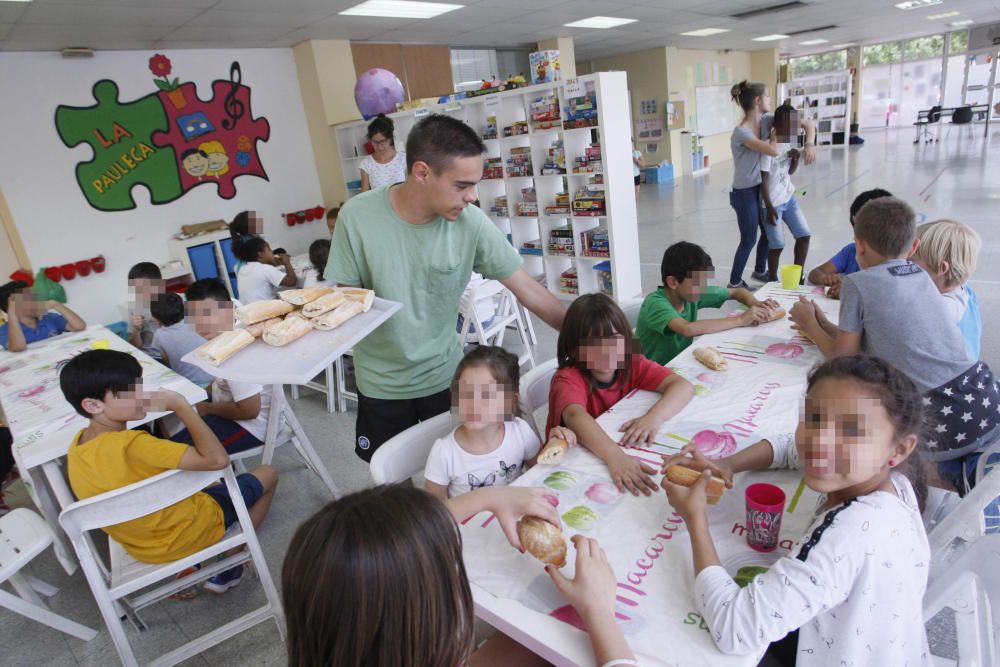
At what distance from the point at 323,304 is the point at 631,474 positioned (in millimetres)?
889

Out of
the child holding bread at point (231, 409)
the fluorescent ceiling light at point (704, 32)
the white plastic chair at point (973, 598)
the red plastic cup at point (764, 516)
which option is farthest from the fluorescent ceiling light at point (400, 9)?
the fluorescent ceiling light at point (704, 32)

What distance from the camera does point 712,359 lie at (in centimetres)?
191

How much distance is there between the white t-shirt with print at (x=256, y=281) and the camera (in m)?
3.88

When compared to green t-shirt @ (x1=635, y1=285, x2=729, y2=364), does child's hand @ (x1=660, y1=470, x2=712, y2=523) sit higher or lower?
higher

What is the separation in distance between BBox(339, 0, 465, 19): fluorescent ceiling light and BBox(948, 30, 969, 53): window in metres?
18.9

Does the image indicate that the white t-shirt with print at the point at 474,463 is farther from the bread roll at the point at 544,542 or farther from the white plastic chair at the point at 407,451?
the bread roll at the point at 544,542

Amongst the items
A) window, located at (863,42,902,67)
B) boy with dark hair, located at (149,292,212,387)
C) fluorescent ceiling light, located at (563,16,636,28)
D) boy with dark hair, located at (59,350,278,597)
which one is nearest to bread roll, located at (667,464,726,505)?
boy with dark hair, located at (59,350,278,597)

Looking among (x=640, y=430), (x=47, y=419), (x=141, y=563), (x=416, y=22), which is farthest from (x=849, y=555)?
(x=416, y=22)

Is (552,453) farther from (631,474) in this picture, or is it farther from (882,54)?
(882,54)

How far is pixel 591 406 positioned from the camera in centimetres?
181

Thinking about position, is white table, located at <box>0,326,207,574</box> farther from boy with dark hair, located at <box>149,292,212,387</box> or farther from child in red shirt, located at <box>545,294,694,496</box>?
child in red shirt, located at <box>545,294,694,496</box>

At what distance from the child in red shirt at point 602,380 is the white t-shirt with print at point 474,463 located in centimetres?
14

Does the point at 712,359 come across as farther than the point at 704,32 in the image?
No

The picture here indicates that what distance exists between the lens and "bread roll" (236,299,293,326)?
1.50m
